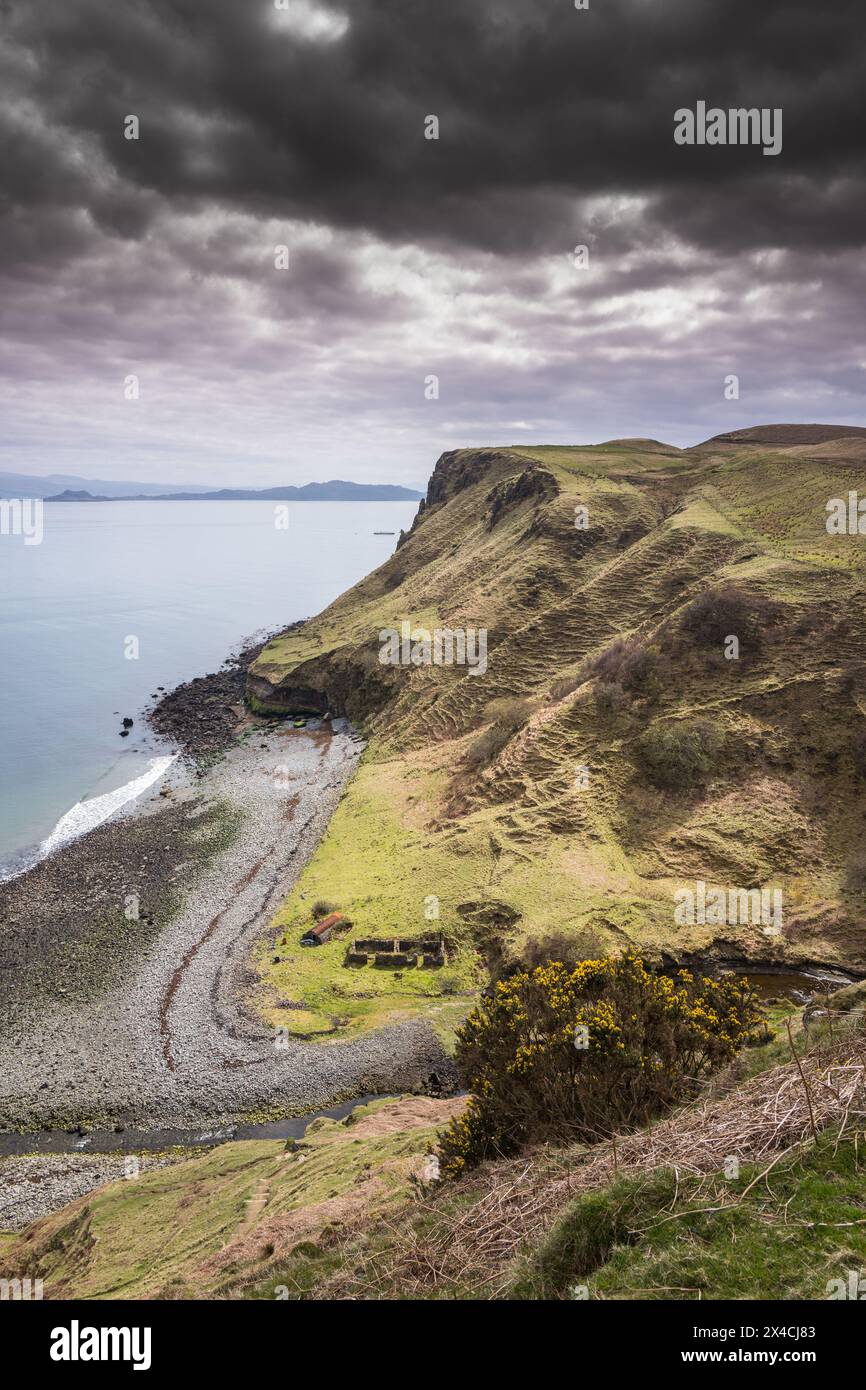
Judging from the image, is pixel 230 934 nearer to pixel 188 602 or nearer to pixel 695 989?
pixel 695 989

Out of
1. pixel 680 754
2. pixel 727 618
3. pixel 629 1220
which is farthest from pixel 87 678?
pixel 629 1220

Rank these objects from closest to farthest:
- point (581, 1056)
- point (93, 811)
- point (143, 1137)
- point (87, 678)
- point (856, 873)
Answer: point (581, 1056) < point (143, 1137) < point (856, 873) < point (93, 811) < point (87, 678)

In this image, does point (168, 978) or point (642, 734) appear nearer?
point (168, 978)

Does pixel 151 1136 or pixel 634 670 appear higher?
pixel 634 670

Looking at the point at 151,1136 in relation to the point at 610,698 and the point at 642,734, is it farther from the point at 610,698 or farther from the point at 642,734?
the point at 610,698

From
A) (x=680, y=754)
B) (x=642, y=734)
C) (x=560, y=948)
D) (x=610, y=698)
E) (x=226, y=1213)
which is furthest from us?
(x=610, y=698)

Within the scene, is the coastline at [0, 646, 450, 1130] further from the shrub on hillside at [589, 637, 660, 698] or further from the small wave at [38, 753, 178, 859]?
the shrub on hillside at [589, 637, 660, 698]
